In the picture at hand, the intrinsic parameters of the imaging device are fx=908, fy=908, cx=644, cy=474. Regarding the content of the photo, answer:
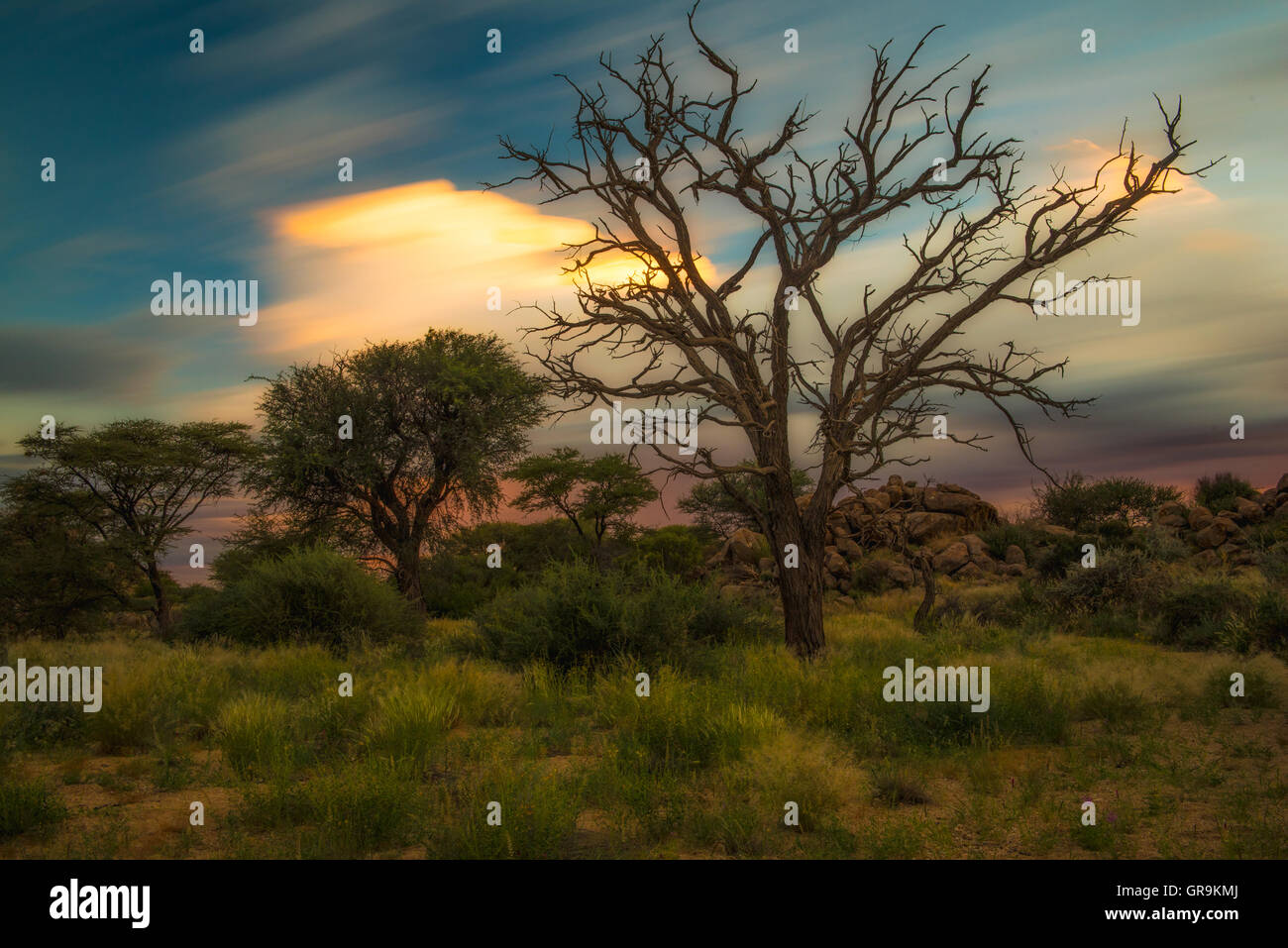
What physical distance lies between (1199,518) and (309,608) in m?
28.9

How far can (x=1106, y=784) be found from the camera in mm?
7590

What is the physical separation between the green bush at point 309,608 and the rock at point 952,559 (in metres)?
18.6

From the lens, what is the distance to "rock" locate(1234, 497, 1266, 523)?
101 feet

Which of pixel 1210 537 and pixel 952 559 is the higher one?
pixel 1210 537

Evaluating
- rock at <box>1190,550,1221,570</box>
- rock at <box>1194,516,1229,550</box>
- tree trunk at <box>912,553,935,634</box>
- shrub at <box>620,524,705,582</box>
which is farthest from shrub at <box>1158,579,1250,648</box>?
shrub at <box>620,524,705,582</box>

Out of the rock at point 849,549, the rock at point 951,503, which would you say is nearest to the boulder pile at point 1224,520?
the rock at point 951,503

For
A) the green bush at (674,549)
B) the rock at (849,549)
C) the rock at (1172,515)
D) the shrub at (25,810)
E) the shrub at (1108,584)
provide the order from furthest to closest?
the green bush at (674,549) < the rock at (1172,515) < the rock at (849,549) < the shrub at (1108,584) < the shrub at (25,810)

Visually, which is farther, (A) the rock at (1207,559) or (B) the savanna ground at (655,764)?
(A) the rock at (1207,559)

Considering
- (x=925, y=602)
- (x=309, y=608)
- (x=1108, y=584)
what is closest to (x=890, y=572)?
(x=1108, y=584)

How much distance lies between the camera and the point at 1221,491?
36281mm

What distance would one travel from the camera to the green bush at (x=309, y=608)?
53.8ft

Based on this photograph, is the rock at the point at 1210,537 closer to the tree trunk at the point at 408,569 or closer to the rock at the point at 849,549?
the rock at the point at 849,549

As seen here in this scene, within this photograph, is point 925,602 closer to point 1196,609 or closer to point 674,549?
point 1196,609
